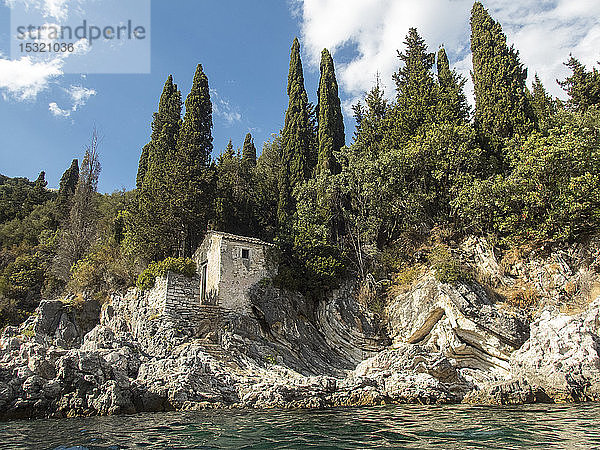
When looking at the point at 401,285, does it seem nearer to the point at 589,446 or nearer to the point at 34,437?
the point at 589,446

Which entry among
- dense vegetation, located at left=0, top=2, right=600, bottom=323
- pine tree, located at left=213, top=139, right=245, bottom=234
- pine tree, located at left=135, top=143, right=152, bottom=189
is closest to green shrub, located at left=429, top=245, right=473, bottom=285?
dense vegetation, located at left=0, top=2, right=600, bottom=323

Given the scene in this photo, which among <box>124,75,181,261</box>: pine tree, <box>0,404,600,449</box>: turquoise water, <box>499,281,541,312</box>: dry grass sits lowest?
<box>0,404,600,449</box>: turquoise water

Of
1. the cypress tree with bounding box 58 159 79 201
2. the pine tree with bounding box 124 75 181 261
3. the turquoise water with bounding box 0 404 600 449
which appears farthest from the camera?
the cypress tree with bounding box 58 159 79 201

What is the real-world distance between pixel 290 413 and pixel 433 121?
17745 mm

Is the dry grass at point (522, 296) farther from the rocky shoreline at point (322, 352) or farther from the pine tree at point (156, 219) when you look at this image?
the pine tree at point (156, 219)

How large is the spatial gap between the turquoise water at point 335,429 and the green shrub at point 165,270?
9246mm

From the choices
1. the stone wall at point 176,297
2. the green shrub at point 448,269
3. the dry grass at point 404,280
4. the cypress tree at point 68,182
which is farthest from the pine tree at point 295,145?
the cypress tree at point 68,182

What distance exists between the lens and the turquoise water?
6.62m

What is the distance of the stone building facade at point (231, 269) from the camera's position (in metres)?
19.2

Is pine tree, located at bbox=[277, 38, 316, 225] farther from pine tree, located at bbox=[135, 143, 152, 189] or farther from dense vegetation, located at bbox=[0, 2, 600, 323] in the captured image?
pine tree, located at bbox=[135, 143, 152, 189]

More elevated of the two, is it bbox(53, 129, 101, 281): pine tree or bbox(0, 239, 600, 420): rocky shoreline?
bbox(53, 129, 101, 281): pine tree

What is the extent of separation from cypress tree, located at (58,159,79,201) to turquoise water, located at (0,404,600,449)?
34569 mm

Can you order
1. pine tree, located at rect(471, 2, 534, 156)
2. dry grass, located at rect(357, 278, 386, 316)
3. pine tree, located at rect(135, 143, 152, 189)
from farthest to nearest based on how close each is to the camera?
1. pine tree, located at rect(135, 143, 152, 189)
2. pine tree, located at rect(471, 2, 534, 156)
3. dry grass, located at rect(357, 278, 386, 316)

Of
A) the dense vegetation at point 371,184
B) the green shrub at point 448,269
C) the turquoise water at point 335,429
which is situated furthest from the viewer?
the dense vegetation at point 371,184
